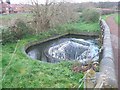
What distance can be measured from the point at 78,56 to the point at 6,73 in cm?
600

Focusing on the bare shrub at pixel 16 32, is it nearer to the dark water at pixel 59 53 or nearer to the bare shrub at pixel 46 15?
the dark water at pixel 59 53

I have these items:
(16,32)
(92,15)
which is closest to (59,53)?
(16,32)

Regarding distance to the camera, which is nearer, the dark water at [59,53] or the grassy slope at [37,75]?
the grassy slope at [37,75]

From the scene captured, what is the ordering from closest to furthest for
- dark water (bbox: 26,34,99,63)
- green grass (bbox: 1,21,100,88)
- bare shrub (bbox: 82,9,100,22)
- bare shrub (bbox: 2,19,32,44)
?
green grass (bbox: 1,21,100,88), dark water (bbox: 26,34,99,63), bare shrub (bbox: 2,19,32,44), bare shrub (bbox: 82,9,100,22)

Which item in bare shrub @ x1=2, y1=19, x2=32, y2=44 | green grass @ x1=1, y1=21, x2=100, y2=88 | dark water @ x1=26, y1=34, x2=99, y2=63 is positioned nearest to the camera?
green grass @ x1=1, y1=21, x2=100, y2=88

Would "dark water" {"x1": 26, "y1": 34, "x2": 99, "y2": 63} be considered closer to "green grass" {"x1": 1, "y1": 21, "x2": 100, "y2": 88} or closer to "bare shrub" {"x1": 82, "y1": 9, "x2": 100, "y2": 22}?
"green grass" {"x1": 1, "y1": 21, "x2": 100, "y2": 88}

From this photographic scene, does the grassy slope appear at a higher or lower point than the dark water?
higher

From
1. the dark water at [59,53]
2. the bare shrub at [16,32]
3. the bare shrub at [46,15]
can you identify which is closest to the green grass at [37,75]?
the dark water at [59,53]

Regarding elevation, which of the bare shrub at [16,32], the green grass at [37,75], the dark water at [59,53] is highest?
the bare shrub at [16,32]

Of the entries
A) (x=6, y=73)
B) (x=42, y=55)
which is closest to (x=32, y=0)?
(x=42, y=55)

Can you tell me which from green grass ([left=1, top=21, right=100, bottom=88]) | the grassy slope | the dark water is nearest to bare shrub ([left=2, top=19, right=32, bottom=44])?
the dark water

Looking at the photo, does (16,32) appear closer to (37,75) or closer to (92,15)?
(37,75)

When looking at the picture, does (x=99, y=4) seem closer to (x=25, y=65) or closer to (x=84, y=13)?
(x=84, y=13)

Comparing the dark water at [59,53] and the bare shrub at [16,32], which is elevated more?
the bare shrub at [16,32]
